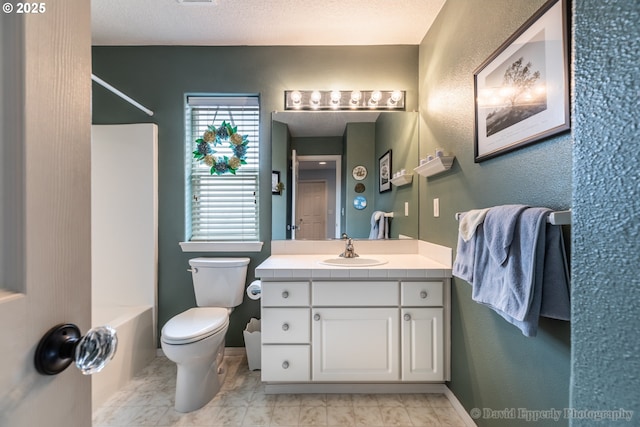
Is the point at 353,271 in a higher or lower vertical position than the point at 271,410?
higher

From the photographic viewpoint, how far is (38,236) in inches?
14.3

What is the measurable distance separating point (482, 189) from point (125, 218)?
243 centimetres

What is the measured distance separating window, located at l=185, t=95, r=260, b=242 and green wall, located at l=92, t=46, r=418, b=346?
92 millimetres

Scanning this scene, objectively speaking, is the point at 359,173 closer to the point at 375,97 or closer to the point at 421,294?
the point at 375,97

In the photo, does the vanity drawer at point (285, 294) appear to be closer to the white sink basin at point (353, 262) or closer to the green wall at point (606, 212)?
the white sink basin at point (353, 262)

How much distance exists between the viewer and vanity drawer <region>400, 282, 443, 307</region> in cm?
167

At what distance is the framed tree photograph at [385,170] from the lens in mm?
2189

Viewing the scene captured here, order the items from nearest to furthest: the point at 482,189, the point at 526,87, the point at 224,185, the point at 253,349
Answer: the point at 526,87, the point at 482,189, the point at 253,349, the point at 224,185

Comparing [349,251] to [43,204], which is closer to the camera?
[43,204]

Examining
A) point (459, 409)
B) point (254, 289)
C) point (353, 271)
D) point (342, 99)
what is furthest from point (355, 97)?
point (459, 409)

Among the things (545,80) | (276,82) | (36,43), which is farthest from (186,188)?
(545,80)

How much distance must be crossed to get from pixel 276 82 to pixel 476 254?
1.88m

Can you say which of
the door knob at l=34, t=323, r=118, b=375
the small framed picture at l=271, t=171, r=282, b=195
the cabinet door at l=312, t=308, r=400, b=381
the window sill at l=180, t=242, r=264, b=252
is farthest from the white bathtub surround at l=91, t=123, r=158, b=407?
the door knob at l=34, t=323, r=118, b=375

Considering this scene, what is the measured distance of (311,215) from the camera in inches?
87.8
